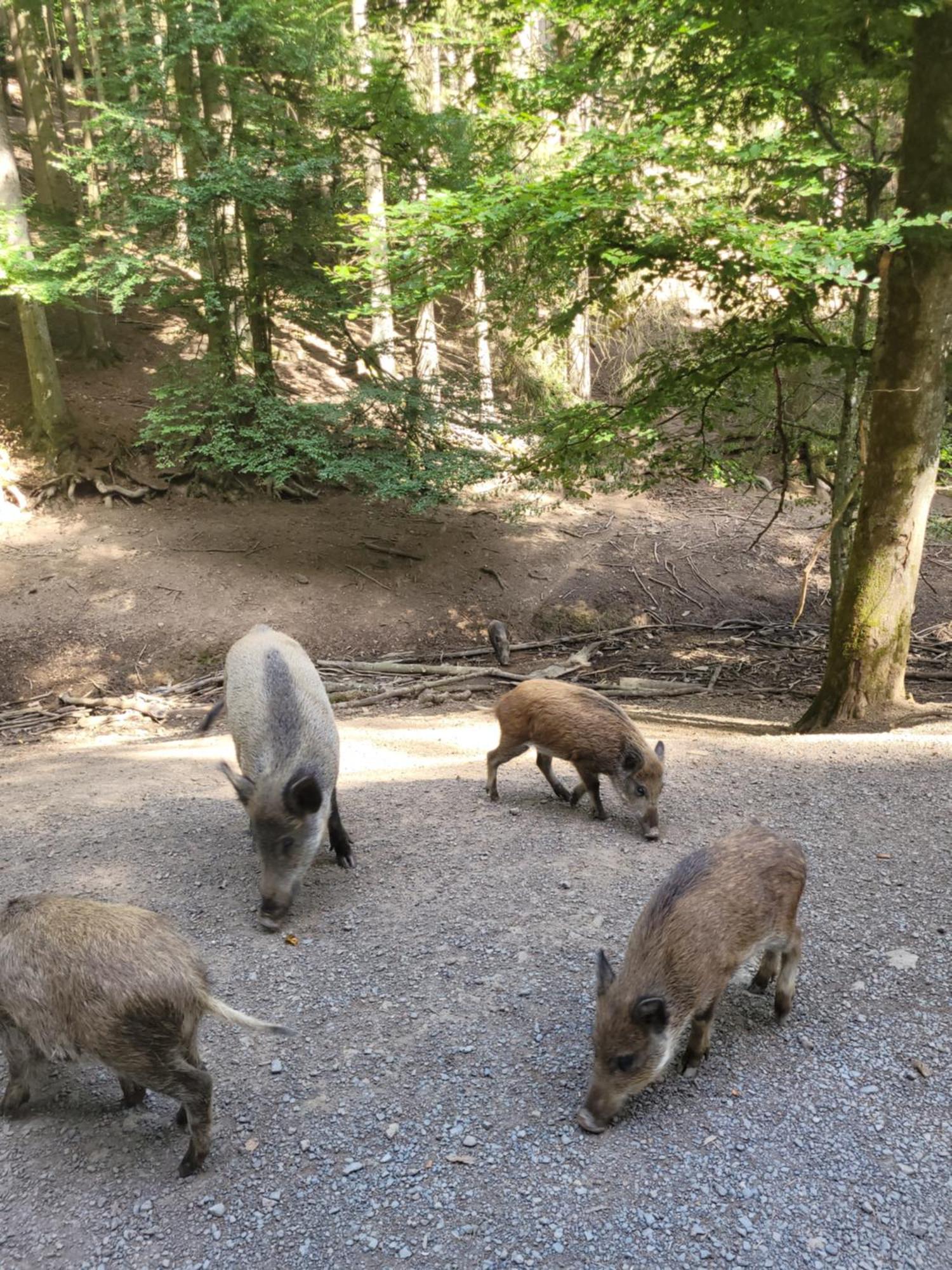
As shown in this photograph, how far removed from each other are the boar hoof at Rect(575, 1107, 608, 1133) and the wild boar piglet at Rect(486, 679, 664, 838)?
2.27 meters

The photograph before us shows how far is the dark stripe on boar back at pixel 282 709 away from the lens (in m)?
4.59

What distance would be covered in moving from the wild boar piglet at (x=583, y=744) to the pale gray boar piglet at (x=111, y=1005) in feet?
9.18

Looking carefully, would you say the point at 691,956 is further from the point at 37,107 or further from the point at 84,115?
the point at 84,115

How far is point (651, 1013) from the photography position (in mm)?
2814

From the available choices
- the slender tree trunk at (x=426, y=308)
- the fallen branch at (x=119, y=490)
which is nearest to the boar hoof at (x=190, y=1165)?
the slender tree trunk at (x=426, y=308)

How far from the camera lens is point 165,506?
577 inches

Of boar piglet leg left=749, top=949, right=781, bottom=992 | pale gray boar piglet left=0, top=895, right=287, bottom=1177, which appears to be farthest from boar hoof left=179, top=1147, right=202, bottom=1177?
boar piglet leg left=749, top=949, right=781, bottom=992

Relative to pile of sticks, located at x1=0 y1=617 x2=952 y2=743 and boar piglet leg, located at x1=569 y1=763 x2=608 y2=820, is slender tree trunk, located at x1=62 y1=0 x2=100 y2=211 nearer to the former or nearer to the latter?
pile of sticks, located at x1=0 y1=617 x2=952 y2=743

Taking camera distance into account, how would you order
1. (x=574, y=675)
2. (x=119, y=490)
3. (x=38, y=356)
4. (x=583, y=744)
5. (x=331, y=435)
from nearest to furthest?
(x=583, y=744) < (x=574, y=675) < (x=331, y=435) < (x=38, y=356) < (x=119, y=490)

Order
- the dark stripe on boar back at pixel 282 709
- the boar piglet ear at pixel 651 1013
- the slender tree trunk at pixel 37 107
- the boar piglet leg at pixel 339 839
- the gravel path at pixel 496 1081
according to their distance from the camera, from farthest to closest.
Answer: the slender tree trunk at pixel 37 107
the boar piglet leg at pixel 339 839
the dark stripe on boar back at pixel 282 709
the boar piglet ear at pixel 651 1013
the gravel path at pixel 496 1081

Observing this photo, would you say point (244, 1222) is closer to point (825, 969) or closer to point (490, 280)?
point (825, 969)

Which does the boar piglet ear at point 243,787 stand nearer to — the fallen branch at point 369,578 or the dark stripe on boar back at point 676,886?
the dark stripe on boar back at point 676,886

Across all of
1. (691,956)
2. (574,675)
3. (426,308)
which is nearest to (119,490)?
(426,308)

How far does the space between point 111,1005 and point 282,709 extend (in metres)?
2.18
